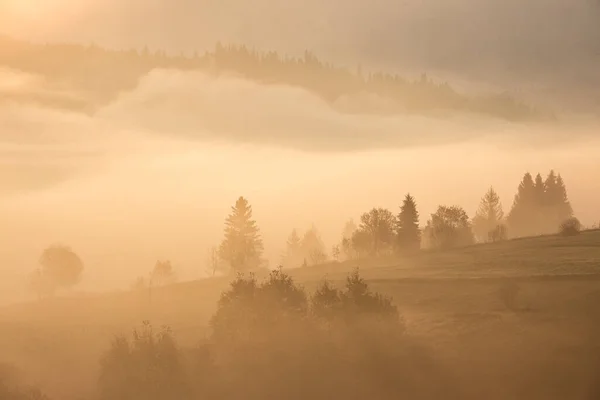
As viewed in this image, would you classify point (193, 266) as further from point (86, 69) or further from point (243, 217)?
point (86, 69)

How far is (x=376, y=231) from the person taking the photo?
27219mm

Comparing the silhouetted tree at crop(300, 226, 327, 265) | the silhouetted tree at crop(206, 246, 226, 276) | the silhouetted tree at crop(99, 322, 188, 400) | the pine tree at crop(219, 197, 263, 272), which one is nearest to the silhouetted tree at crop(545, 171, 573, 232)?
the silhouetted tree at crop(300, 226, 327, 265)

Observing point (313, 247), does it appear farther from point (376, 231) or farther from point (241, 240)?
point (241, 240)

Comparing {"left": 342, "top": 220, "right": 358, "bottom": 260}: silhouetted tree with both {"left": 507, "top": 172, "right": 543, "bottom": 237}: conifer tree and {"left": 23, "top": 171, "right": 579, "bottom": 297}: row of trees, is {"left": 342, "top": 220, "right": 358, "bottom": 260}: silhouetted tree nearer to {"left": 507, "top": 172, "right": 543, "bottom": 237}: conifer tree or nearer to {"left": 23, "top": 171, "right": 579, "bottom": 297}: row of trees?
{"left": 23, "top": 171, "right": 579, "bottom": 297}: row of trees

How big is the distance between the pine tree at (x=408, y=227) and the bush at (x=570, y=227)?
6.10 metres

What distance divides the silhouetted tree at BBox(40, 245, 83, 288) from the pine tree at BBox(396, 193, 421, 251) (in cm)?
1631

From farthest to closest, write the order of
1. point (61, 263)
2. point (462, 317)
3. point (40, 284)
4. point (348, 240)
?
point (61, 263)
point (348, 240)
point (40, 284)
point (462, 317)

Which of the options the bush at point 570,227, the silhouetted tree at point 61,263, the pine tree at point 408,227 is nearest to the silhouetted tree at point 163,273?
the silhouetted tree at point 61,263

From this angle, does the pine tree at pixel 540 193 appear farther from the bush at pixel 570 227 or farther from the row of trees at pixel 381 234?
the bush at pixel 570 227

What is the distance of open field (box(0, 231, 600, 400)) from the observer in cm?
1647

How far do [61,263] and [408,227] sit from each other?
18.0 metres

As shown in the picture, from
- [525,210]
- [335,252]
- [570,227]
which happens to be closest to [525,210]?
[525,210]

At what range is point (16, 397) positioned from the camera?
1855 centimetres

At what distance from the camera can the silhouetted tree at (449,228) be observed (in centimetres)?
2572
